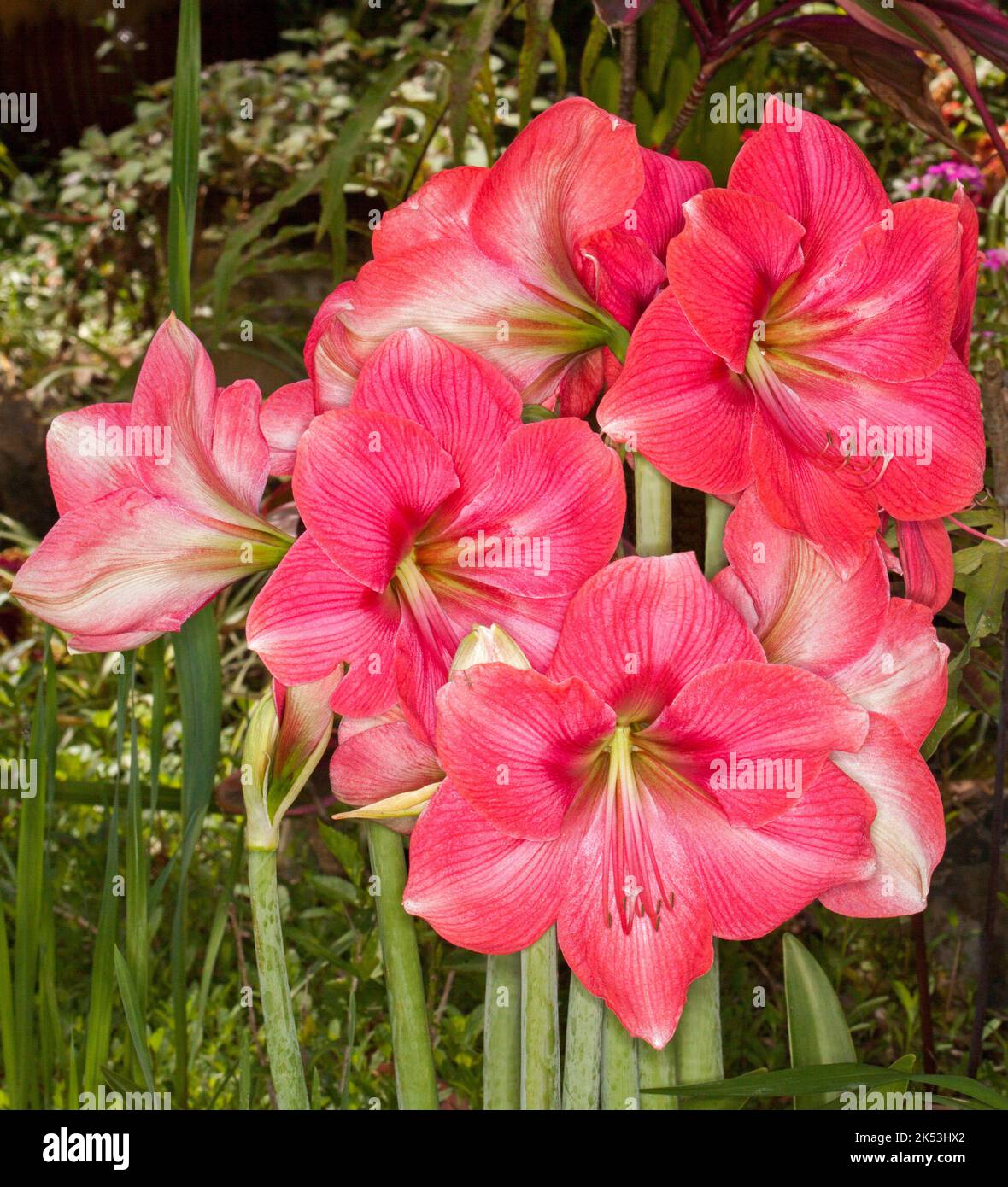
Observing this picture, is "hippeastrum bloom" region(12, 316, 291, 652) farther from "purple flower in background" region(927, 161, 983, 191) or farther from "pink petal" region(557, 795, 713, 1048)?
"purple flower in background" region(927, 161, 983, 191)

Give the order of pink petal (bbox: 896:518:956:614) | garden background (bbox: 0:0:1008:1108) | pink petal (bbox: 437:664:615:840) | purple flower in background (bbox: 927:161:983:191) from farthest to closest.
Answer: purple flower in background (bbox: 927:161:983:191), garden background (bbox: 0:0:1008:1108), pink petal (bbox: 896:518:956:614), pink petal (bbox: 437:664:615:840)

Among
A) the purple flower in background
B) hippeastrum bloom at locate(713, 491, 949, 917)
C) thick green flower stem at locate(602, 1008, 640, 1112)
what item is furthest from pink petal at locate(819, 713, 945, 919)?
the purple flower in background

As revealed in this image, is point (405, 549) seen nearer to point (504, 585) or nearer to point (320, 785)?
point (504, 585)

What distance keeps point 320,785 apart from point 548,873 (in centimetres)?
79

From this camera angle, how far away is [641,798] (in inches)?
17.6

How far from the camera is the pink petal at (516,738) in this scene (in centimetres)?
40

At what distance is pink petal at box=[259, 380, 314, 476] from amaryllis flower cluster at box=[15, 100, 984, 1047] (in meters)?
0.03

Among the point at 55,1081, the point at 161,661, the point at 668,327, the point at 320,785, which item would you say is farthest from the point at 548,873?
the point at 320,785

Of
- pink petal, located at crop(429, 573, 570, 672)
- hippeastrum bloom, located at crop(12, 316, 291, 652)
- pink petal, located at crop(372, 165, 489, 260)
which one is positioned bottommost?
pink petal, located at crop(429, 573, 570, 672)

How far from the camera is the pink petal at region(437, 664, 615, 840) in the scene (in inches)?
15.6

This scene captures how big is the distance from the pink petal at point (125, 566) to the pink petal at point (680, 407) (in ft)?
0.54

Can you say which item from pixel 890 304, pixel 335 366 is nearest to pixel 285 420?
pixel 335 366

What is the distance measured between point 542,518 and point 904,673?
0.16 m

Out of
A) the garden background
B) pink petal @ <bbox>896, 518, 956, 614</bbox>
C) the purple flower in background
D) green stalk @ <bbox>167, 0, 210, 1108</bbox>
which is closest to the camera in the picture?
pink petal @ <bbox>896, 518, 956, 614</bbox>
